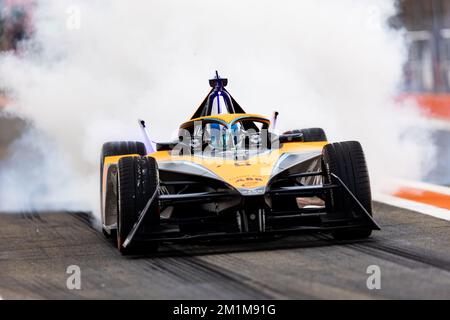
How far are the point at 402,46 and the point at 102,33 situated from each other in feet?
19.0

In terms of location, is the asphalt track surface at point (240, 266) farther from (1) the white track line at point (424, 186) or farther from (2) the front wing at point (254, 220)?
(1) the white track line at point (424, 186)

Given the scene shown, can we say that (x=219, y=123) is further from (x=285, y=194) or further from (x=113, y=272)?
(x=113, y=272)

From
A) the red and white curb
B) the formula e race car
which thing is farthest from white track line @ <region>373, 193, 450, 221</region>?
the formula e race car

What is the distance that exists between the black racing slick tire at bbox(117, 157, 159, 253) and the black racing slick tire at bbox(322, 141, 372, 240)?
1.75 m

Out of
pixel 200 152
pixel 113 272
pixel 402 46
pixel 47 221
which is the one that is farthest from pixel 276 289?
pixel 402 46

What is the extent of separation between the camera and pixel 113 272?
32.3 feet

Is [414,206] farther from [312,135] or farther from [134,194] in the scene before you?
[134,194]

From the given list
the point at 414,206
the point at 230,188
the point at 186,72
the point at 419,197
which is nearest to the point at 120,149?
the point at 230,188

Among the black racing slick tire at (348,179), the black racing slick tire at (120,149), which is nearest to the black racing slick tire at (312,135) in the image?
the black racing slick tire at (120,149)

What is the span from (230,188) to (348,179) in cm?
127

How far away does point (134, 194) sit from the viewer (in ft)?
35.3

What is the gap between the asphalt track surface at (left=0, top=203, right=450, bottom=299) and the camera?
28.5ft

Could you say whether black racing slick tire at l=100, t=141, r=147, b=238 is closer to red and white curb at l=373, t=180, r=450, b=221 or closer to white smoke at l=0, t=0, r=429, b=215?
red and white curb at l=373, t=180, r=450, b=221

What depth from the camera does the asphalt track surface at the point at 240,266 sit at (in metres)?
8.70
